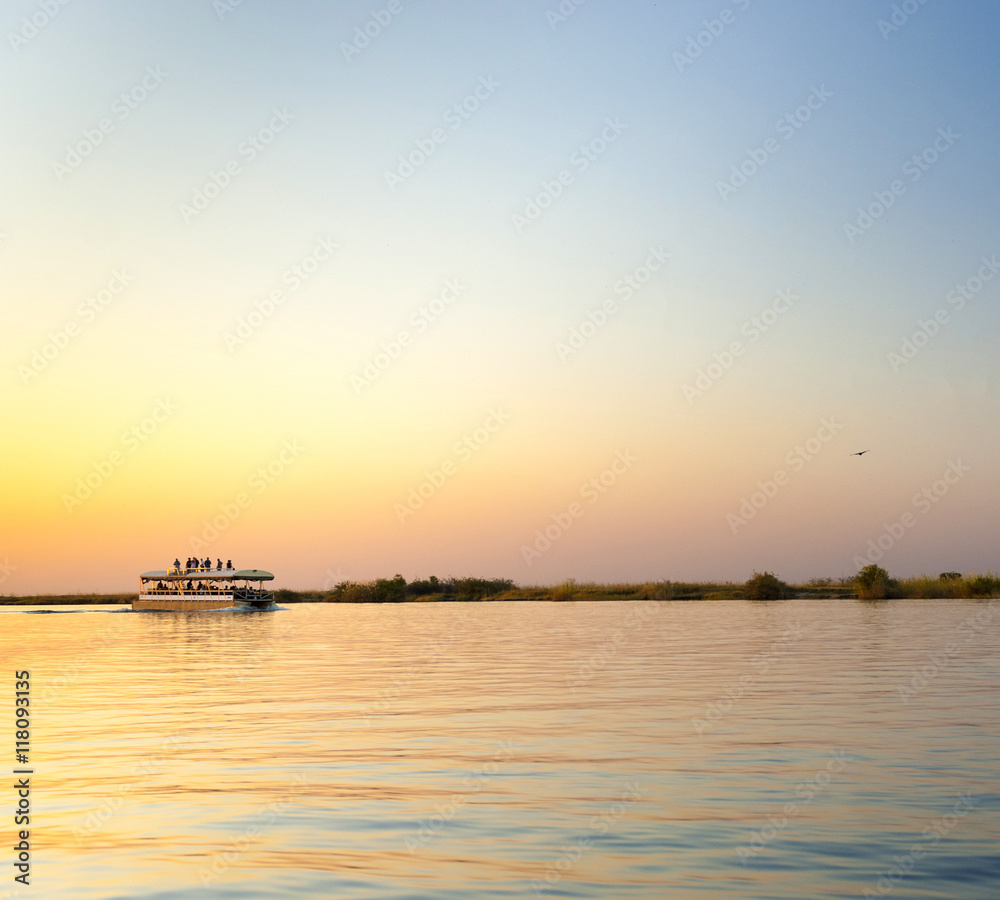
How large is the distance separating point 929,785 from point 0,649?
3444 centimetres

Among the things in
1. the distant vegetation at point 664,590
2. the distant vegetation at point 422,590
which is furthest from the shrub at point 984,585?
the distant vegetation at point 422,590

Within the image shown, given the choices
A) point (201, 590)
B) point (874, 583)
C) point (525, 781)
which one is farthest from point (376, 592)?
point (525, 781)

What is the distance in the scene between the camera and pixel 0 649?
36906 millimetres

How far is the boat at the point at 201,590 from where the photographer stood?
78.0m

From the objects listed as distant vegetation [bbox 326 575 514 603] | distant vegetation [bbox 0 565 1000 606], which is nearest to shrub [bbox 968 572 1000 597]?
distant vegetation [bbox 0 565 1000 606]

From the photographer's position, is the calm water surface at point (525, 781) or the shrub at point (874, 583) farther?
the shrub at point (874, 583)

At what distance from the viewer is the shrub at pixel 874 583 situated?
247 ft

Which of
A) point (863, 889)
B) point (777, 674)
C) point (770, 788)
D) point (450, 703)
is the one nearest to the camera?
point (863, 889)

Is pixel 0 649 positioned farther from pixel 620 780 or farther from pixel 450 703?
pixel 620 780

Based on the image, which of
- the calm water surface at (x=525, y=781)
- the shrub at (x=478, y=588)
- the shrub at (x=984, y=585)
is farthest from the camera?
the shrub at (x=478, y=588)

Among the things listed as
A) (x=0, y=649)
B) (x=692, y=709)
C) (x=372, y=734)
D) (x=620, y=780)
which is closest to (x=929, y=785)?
(x=620, y=780)

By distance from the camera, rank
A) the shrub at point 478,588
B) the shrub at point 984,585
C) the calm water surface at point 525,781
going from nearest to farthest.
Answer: the calm water surface at point 525,781 < the shrub at point 984,585 < the shrub at point 478,588

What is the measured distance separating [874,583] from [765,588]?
8362 millimetres

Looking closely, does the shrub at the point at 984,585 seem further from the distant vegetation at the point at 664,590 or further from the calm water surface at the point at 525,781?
the calm water surface at the point at 525,781
